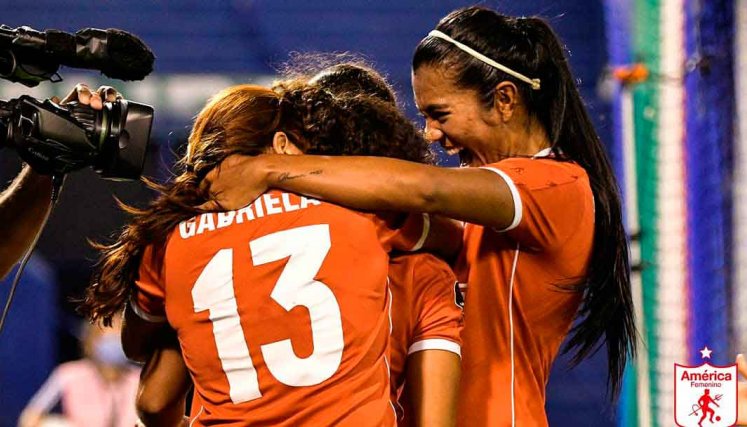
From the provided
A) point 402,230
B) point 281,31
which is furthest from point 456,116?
point 281,31

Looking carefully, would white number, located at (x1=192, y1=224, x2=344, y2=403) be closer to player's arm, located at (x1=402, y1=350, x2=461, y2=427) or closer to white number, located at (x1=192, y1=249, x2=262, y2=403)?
white number, located at (x1=192, y1=249, x2=262, y2=403)

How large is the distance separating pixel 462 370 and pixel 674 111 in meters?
1.51

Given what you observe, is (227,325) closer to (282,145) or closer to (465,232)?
(282,145)

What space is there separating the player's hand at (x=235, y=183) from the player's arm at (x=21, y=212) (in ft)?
1.54

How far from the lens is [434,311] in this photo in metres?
1.73

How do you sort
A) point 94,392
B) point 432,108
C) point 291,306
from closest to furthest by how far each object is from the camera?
point 291,306 < point 432,108 < point 94,392

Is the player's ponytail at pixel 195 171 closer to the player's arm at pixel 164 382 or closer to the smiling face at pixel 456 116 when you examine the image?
the player's arm at pixel 164 382

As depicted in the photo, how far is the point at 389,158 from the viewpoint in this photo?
172cm

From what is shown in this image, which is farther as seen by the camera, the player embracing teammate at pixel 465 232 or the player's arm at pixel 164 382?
the player's arm at pixel 164 382

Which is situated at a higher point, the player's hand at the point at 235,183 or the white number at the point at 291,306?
the player's hand at the point at 235,183

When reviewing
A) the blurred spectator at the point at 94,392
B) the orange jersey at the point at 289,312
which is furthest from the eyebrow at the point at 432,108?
the blurred spectator at the point at 94,392

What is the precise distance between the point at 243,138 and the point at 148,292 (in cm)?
28

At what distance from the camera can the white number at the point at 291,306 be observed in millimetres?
1587

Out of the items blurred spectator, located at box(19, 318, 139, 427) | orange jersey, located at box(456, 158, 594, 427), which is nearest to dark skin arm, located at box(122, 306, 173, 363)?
orange jersey, located at box(456, 158, 594, 427)
